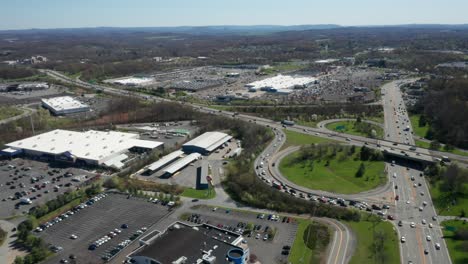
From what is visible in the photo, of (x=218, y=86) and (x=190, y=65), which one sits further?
(x=190, y=65)

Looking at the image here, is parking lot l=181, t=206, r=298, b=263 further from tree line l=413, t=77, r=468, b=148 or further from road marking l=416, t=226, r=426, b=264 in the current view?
tree line l=413, t=77, r=468, b=148

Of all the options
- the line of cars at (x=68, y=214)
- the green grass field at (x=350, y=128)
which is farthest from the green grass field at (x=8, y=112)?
the green grass field at (x=350, y=128)

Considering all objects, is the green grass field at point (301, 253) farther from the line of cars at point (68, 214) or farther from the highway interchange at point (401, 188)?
the line of cars at point (68, 214)

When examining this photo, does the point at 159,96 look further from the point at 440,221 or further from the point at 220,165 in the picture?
the point at 440,221

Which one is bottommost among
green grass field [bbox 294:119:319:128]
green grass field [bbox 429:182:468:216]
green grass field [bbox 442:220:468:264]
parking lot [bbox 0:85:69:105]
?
parking lot [bbox 0:85:69:105]

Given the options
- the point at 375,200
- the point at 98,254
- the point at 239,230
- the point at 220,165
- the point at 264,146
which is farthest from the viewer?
the point at 264,146

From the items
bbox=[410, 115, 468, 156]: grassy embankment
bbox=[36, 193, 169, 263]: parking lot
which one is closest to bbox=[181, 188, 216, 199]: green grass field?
bbox=[36, 193, 169, 263]: parking lot

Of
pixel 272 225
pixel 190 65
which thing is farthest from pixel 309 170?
pixel 190 65

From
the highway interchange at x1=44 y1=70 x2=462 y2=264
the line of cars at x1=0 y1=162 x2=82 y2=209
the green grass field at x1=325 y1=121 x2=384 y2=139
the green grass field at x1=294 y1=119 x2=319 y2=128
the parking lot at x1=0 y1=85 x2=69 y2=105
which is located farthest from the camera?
the parking lot at x1=0 y1=85 x2=69 y2=105
